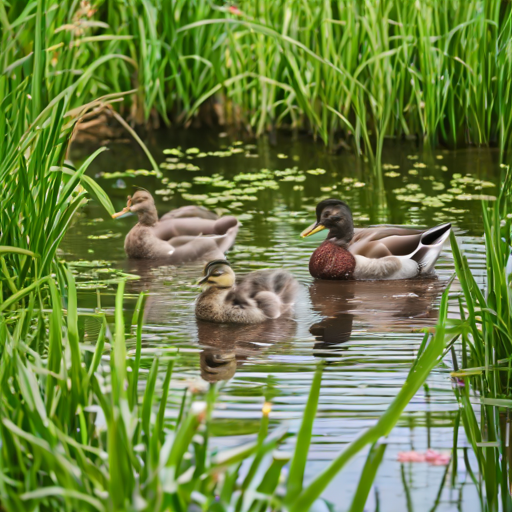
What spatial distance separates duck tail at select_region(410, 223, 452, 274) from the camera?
5.42 meters

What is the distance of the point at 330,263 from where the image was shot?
17.7ft

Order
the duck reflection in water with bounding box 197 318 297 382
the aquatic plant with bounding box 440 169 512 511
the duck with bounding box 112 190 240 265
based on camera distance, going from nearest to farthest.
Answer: the aquatic plant with bounding box 440 169 512 511, the duck reflection in water with bounding box 197 318 297 382, the duck with bounding box 112 190 240 265

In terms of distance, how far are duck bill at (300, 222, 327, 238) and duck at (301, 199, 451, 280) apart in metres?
0.04

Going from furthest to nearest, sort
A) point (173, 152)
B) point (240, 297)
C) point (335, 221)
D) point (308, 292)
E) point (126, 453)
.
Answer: point (173, 152) → point (335, 221) → point (308, 292) → point (240, 297) → point (126, 453)

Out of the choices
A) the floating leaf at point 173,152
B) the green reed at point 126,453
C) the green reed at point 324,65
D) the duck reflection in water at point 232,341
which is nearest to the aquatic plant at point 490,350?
the green reed at point 126,453

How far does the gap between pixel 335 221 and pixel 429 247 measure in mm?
583

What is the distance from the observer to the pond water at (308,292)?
3.15 m

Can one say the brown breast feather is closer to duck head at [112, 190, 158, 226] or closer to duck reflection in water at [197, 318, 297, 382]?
duck reflection in water at [197, 318, 297, 382]

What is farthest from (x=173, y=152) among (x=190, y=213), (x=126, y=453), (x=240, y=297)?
(x=126, y=453)

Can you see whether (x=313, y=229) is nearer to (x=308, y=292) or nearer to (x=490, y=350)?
(x=308, y=292)

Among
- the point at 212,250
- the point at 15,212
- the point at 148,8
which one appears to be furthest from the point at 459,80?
the point at 15,212

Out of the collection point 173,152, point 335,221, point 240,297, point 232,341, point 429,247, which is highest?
point 173,152

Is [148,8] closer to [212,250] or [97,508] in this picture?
[212,250]

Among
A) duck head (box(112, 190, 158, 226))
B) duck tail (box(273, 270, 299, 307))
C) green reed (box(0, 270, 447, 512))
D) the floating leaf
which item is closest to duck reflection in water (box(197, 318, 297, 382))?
duck tail (box(273, 270, 299, 307))
